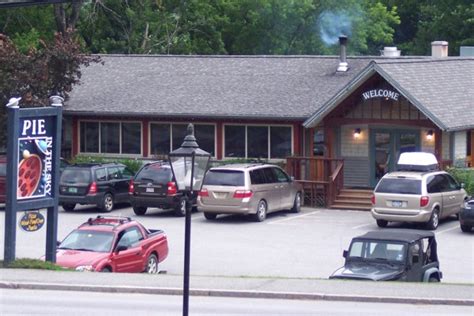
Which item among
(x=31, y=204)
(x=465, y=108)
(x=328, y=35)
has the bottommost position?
(x=31, y=204)

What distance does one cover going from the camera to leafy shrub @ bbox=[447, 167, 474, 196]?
1391 inches

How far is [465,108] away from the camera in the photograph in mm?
37750

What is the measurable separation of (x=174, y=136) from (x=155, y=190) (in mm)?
6428

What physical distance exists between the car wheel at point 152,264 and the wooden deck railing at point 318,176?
13.0 m

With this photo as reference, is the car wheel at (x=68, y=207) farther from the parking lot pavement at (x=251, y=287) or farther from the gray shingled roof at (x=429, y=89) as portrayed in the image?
the parking lot pavement at (x=251, y=287)

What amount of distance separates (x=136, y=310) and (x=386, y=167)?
22052mm

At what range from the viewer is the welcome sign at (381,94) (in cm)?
3697

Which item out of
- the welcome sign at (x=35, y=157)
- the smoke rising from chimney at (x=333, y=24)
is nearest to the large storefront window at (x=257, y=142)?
the welcome sign at (x=35, y=157)

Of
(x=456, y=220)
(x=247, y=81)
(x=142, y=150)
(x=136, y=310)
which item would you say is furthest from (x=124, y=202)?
(x=136, y=310)

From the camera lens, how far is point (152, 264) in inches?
966

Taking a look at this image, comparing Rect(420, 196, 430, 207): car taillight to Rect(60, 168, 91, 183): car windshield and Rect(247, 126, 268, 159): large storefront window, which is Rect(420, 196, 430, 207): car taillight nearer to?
Rect(247, 126, 268, 159): large storefront window

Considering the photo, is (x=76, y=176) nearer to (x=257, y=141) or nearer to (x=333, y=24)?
(x=257, y=141)

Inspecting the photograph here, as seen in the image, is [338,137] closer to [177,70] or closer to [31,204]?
[177,70]

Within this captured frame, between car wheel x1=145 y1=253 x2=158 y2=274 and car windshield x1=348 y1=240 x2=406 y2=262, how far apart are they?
4.61m
